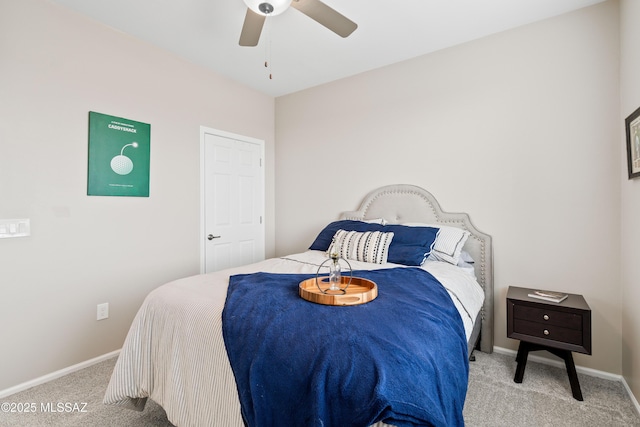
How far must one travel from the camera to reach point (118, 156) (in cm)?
260

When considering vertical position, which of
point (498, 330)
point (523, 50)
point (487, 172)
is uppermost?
point (523, 50)

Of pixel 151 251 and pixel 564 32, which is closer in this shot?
pixel 564 32

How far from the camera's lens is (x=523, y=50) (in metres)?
2.53

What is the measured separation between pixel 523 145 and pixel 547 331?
4.59ft

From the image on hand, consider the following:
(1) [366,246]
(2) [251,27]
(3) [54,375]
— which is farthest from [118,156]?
(1) [366,246]

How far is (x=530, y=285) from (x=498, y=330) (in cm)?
46

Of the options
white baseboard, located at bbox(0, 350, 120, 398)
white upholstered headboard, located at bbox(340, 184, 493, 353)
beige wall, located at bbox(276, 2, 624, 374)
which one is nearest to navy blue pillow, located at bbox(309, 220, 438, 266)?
white upholstered headboard, located at bbox(340, 184, 493, 353)

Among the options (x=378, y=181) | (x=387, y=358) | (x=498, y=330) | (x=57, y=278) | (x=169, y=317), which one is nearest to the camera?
(x=387, y=358)

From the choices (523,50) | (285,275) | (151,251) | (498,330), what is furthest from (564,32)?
(151,251)

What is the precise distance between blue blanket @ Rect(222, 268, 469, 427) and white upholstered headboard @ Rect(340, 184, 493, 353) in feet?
4.20

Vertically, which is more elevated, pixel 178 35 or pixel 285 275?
pixel 178 35

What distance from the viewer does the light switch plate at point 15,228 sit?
6.70 feet

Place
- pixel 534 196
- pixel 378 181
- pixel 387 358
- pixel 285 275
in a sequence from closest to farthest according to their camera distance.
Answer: pixel 387 358 < pixel 285 275 < pixel 534 196 < pixel 378 181

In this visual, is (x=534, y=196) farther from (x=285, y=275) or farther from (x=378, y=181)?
(x=285, y=275)
